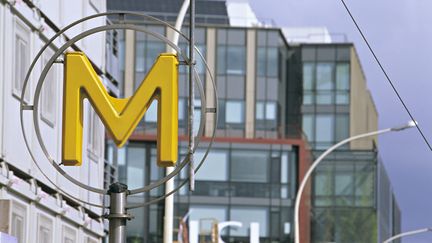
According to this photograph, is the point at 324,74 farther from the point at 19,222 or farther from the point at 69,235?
the point at 19,222

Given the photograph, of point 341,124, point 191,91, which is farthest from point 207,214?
point 191,91

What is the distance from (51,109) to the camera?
27844 millimetres

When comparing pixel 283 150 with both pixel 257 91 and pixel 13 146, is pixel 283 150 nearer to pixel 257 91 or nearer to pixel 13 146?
pixel 257 91

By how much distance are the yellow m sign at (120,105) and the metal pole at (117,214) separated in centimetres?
47

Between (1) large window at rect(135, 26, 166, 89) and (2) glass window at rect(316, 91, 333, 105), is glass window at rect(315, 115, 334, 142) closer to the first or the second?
(2) glass window at rect(316, 91, 333, 105)

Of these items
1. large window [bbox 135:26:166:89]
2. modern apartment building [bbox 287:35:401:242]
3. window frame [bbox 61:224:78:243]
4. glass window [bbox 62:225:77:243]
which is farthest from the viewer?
modern apartment building [bbox 287:35:401:242]

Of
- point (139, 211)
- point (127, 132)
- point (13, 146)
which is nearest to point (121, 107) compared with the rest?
point (127, 132)

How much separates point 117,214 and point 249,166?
8867 cm

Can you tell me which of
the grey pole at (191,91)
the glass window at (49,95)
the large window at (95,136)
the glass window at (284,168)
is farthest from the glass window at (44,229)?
the glass window at (284,168)

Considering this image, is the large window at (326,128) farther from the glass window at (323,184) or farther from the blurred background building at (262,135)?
the glass window at (323,184)

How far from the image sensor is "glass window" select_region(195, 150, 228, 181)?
10025 cm

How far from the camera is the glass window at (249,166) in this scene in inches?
3964

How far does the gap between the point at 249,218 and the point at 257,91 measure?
844cm

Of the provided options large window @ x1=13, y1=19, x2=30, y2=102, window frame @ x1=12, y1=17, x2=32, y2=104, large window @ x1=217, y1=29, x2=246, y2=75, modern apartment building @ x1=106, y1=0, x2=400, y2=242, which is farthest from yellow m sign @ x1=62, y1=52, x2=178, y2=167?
large window @ x1=217, y1=29, x2=246, y2=75
